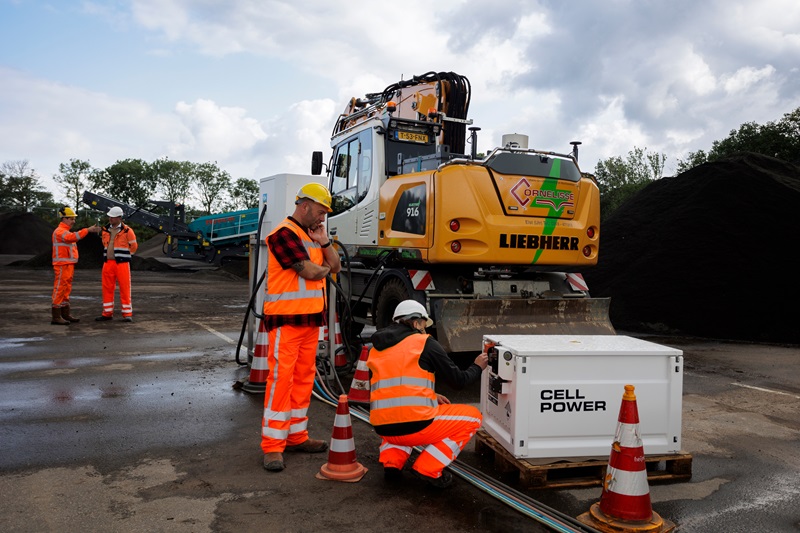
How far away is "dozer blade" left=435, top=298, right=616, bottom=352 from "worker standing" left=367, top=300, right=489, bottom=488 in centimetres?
251

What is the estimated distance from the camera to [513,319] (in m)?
6.96

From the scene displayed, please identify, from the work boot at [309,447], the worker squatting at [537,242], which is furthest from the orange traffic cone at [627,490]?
the worker squatting at [537,242]

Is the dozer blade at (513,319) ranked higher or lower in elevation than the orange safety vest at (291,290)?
lower

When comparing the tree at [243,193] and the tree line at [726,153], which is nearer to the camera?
the tree line at [726,153]

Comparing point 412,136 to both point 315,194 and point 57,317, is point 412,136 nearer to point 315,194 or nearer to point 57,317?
point 315,194

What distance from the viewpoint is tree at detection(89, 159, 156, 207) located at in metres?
68.2

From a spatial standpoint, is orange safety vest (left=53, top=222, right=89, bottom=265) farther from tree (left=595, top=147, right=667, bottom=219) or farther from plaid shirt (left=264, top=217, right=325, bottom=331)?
tree (left=595, top=147, right=667, bottom=219)

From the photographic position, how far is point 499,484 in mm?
4062

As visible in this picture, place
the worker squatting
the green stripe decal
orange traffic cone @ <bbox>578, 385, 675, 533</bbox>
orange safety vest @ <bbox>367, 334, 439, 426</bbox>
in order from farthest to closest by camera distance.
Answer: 1. the green stripe decal
2. the worker squatting
3. orange safety vest @ <bbox>367, 334, 439, 426</bbox>
4. orange traffic cone @ <bbox>578, 385, 675, 533</bbox>

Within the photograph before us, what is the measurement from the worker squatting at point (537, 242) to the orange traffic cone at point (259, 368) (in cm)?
269

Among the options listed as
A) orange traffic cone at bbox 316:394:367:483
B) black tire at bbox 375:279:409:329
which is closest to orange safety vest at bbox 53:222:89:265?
black tire at bbox 375:279:409:329

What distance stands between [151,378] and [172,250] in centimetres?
2211

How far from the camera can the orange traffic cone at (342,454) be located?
4.15m

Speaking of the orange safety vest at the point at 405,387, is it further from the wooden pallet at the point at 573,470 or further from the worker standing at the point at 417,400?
the wooden pallet at the point at 573,470
